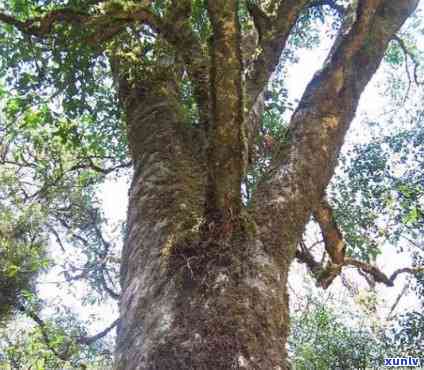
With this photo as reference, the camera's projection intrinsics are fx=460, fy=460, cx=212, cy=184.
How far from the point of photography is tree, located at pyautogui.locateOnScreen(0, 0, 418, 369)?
1914 mm

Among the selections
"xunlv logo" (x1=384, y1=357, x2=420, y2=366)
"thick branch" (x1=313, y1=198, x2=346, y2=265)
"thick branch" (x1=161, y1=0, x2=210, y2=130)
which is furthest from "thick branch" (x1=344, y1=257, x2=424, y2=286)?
"thick branch" (x1=161, y1=0, x2=210, y2=130)

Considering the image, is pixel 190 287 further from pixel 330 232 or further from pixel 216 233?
pixel 330 232

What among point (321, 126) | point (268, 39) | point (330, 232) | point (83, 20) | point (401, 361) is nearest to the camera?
point (321, 126)

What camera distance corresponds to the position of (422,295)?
7.08 meters

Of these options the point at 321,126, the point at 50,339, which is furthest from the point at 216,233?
the point at 50,339

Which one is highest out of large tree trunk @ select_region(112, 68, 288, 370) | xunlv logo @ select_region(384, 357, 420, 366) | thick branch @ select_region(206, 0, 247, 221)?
thick branch @ select_region(206, 0, 247, 221)

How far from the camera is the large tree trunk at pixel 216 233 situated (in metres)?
1.82

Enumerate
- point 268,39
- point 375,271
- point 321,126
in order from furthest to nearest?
point 375,271 → point 268,39 → point 321,126

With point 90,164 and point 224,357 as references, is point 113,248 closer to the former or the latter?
point 90,164

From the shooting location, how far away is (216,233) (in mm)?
2229

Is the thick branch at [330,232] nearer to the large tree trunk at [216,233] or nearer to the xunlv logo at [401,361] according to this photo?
the large tree trunk at [216,233]

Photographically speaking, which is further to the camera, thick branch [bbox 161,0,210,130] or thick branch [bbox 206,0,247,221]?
thick branch [bbox 161,0,210,130]

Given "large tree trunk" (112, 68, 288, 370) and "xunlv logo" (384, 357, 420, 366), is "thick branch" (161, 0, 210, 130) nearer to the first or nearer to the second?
"large tree trunk" (112, 68, 288, 370)

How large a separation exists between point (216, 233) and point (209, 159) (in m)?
0.36
